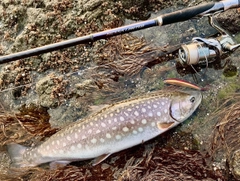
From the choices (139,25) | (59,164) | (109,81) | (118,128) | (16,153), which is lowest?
(59,164)

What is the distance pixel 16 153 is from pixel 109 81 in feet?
3.54

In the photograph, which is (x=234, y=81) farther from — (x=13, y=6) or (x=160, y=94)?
(x=13, y=6)

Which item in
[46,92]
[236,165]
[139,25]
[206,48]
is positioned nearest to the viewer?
[139,25]

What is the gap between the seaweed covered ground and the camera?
12.3 ft

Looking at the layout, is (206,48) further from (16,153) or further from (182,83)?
(16,153)

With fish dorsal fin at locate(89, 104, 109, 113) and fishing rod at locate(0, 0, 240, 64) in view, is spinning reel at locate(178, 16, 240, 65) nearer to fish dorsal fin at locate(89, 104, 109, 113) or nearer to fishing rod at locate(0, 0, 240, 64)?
fishing rod at locate(0, 0, 240, 64)

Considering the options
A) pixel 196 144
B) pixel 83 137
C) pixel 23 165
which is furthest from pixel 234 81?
pixel 23 165

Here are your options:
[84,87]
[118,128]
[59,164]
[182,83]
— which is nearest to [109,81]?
[84,87]

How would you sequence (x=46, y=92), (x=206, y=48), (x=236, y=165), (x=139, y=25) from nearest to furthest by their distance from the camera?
(x=139, y=25), (x=236, y=165), (x=206, y=48), (x=46, y=92)

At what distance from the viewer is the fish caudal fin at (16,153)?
3.76m

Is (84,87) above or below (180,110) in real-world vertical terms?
above

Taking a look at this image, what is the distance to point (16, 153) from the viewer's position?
3775 mm

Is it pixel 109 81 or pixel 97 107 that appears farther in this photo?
pixel 109 81

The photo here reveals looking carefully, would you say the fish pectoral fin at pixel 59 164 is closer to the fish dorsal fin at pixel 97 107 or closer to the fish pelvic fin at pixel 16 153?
the fish pelvic fin at pixel 16 153
